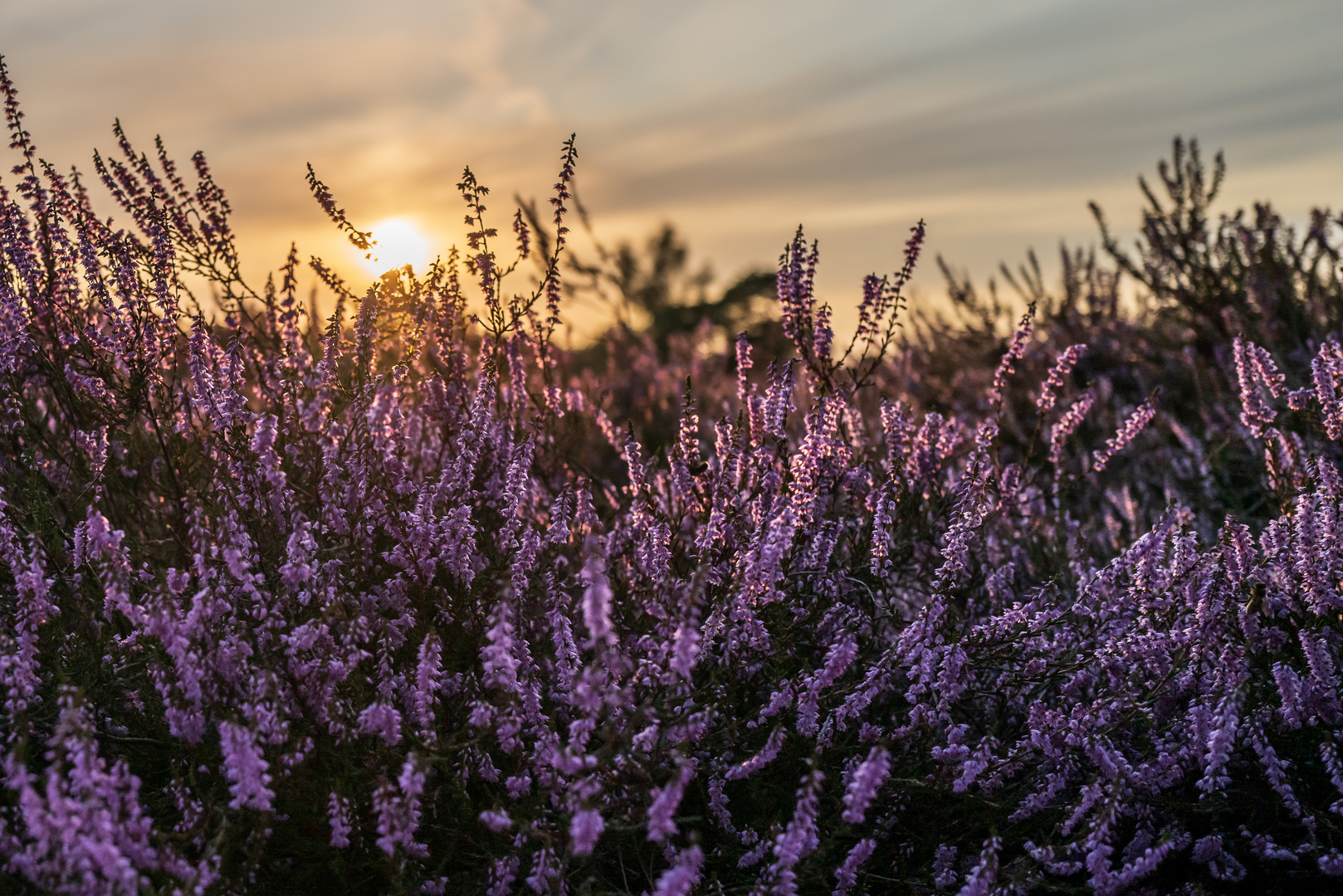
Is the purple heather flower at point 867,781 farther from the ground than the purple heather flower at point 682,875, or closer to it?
farther from the ground

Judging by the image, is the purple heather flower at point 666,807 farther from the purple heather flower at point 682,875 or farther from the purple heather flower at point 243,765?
the purple heather flower at point 243,765

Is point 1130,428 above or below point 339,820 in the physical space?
above

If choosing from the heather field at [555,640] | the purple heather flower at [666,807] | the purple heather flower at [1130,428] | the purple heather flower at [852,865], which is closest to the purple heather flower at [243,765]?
the heather field at [555,640]

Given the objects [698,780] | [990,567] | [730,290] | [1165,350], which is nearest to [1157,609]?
[990,567]

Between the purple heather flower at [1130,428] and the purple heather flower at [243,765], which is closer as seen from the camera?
the purple heather flower at [243,765]

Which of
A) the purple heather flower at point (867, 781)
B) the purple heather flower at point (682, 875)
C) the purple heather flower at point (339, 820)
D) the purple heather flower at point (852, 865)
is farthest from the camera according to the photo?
the purple heather flower at point (852, 865)

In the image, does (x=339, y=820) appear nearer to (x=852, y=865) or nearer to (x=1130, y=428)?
(x=852, y=865)

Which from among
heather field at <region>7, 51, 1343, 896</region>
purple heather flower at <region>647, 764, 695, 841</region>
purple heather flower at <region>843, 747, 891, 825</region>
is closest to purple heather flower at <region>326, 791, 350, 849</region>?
heather field at <region>7, 51, 1343, 896</region>

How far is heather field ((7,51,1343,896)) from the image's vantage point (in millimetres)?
2414

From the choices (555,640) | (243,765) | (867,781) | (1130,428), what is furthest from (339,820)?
(1130,428)

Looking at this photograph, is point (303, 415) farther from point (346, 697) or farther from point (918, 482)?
point (918, 482)

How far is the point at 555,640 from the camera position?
2.80 m

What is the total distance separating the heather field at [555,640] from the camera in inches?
95.0

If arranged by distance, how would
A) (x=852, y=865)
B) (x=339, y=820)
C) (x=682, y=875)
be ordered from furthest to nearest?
(x=852, y=865) < (x=339, y=820) < (x=682, y=875)
